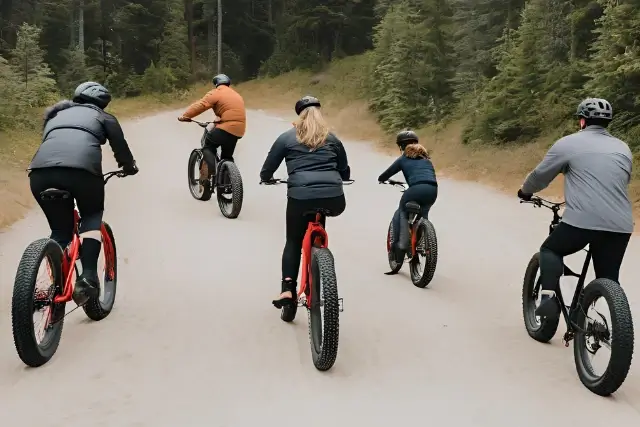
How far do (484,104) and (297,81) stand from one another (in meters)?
25.0

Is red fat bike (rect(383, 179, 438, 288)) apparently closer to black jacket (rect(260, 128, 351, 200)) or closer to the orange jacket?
black jacket (rect(260, 128, 351, 200))

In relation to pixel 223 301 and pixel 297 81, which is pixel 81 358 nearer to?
pixel 223 301

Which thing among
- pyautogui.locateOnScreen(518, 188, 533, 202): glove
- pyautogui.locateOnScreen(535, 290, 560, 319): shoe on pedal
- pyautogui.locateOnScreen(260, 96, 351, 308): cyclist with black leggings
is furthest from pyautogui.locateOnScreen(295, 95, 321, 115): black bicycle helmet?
pyautogui.locateOnScreen(535, 290, 560, 319): shoe on pedal

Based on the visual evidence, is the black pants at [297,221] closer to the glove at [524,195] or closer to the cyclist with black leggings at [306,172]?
the cyclist with black leggings at [306,172]

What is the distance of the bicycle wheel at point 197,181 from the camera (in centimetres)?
1046

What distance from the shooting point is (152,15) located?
43750 millimetres

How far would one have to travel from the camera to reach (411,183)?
7082 millimetres

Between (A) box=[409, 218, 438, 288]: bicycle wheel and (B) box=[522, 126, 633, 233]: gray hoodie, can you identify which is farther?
(A) box=[409, 218, 438, 288]: bicycle wheel

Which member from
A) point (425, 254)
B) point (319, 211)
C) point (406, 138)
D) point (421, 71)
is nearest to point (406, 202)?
point (425, 254)

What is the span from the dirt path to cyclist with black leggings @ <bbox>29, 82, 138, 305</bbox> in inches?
29.7

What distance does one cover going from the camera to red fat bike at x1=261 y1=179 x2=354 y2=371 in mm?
4355

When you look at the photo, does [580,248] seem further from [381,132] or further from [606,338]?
[381,132]

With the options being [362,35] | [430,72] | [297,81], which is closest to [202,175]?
[430,72]

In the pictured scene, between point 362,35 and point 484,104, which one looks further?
point 362,35
